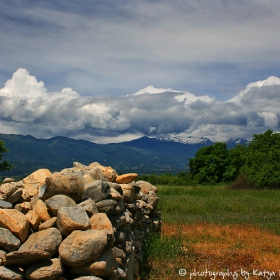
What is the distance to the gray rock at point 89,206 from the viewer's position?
6.39m

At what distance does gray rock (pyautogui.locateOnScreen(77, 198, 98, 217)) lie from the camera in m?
6.39

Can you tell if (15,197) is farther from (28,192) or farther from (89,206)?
(89,206)

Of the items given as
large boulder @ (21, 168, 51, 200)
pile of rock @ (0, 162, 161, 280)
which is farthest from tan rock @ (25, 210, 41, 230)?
large boulder @ (21, 168, 51, 200)

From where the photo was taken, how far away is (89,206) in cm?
646

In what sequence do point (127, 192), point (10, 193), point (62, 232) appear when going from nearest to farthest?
point (62, 232)
point (10, 193)
point (127, 192)

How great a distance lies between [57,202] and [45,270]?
4.44 ft

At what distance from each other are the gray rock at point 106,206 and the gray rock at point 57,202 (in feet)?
2.40

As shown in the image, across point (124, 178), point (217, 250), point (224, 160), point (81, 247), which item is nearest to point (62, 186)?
point (81, 247)

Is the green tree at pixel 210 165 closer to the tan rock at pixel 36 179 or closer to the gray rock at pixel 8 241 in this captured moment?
the tan rock at pixel 36 179

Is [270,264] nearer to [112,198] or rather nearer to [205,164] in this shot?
[112,198]

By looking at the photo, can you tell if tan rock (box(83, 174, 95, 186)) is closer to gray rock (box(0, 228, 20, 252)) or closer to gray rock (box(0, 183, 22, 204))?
gray rock (box(0, 183, 22, 204))

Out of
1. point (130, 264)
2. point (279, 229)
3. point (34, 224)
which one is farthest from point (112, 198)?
point (279, 229)

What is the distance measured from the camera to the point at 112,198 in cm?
759

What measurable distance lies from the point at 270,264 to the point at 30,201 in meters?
6.96
